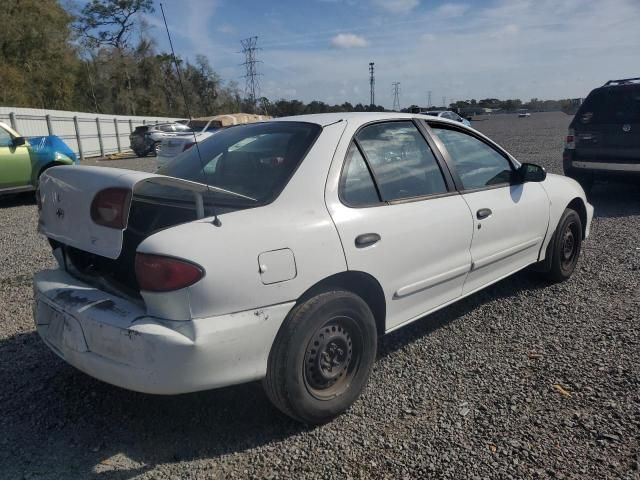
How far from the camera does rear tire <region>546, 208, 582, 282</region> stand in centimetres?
446

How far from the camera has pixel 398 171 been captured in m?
3.19

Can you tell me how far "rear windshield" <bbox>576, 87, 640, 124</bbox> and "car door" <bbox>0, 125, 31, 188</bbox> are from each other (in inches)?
385

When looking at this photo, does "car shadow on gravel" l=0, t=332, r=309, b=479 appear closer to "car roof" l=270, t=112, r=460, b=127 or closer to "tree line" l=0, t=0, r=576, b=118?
"car roof" l=270, t=112, r=460, b=127

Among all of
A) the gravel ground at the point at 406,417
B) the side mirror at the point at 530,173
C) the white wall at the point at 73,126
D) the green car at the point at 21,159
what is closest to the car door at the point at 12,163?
the green car at the point at 21,159

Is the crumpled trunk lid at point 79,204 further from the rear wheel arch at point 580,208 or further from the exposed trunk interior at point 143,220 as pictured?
the rear wheel arch at point 580,208

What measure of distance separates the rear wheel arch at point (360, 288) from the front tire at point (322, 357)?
4cm

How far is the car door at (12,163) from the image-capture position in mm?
9352

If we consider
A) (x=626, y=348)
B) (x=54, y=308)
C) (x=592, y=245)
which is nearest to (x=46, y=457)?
(x=54, y=308)

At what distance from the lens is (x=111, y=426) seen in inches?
106

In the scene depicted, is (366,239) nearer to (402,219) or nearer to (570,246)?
(402,219)

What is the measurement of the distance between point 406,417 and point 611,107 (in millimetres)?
7242

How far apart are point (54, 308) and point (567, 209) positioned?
4.10 meters

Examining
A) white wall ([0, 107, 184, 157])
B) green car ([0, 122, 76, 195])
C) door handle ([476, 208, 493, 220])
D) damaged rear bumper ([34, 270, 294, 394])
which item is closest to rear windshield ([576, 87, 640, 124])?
door handle ([476, 208, 493, 220])

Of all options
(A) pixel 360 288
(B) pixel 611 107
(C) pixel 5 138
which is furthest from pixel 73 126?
(A) pixel 360 288
